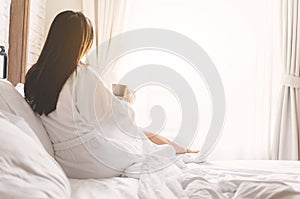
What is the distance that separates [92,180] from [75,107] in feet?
1.01

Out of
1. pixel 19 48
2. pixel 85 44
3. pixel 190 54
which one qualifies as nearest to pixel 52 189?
pixel 85 44

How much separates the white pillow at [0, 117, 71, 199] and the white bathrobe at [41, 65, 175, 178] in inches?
20.0

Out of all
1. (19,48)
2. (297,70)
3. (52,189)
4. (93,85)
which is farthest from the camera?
(297,70)

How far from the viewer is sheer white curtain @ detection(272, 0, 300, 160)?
3.42 m

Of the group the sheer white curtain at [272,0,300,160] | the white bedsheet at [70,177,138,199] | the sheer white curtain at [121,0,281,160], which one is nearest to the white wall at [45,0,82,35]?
the sheer white curtain at [121,0,281,160]

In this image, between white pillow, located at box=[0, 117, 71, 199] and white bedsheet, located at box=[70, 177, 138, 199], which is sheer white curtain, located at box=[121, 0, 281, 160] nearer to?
white bedsheet, located at box=[70, 177, 138, 199]

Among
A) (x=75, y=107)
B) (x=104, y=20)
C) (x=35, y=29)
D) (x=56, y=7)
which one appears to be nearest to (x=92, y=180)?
(x=75, y=107)

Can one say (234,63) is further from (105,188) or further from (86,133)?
(105,188)

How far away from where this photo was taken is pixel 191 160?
6.48 ft

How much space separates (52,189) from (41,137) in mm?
653

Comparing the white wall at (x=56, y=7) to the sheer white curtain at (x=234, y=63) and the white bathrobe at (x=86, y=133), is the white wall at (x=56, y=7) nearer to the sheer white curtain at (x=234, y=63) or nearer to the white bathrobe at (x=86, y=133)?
the sheer white curtain at (x=234, y=63)

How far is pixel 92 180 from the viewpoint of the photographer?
1.51 meters

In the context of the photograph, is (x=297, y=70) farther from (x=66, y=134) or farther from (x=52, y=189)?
(x=52, y=189)

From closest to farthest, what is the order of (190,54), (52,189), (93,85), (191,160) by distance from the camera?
(52,189), (93,85), (191,160), (190,54)
